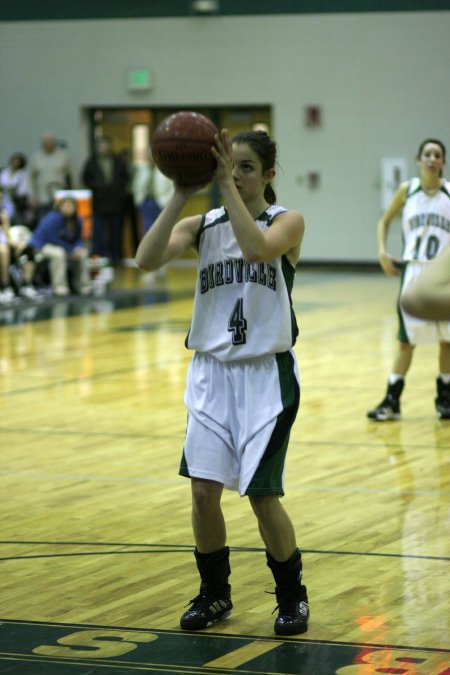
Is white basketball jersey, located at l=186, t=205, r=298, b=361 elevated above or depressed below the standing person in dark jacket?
above

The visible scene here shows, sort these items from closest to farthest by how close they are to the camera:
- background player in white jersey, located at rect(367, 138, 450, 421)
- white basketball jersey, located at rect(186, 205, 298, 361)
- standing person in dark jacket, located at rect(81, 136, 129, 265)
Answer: white basketball jersey, located at rect(186, 205, 298, 361) < background player in white jersey, located at rect(367, 138, 450, 421) < standing person in dark jacket, located at rect(81, 136, 129, 265)

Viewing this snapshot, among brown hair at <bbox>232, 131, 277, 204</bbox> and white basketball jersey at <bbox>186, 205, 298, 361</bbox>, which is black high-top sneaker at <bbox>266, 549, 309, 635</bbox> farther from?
brown hair at <bbox>232, 131, 277, 204</bbox>

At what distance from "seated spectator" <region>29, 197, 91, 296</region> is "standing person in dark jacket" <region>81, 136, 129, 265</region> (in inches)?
149

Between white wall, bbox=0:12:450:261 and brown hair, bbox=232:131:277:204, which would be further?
white wall, bbox=0:12:450:261

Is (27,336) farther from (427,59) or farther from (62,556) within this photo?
(427,59)

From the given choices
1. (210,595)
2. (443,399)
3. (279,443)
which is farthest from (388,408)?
(279,443)

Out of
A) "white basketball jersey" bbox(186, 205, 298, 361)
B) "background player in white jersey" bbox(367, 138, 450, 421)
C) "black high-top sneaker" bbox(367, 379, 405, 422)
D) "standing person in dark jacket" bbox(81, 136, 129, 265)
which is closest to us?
"white basketball jersey" bbox(186, 205, 298, 361)

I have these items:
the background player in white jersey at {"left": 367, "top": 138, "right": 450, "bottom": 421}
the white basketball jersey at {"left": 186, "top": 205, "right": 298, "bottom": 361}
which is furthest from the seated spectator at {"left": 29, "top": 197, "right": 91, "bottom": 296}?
the white basketball jersey at {"left": 186, "top": 205, "right": 298, "bottom": 361}

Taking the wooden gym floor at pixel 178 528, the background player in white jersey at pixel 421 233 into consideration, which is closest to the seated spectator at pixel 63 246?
the wooden gym floor at pixel 178 528

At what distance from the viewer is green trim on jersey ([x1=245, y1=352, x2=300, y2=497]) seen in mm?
3887

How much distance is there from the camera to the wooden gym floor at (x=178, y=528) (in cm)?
386

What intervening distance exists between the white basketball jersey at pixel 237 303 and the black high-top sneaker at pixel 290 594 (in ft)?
2.17

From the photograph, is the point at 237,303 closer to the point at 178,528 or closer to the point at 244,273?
the point at 244,273

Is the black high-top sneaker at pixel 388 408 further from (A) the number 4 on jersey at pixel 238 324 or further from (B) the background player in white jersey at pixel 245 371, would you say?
(A) the number 4 on jersey at pixel 238 324
